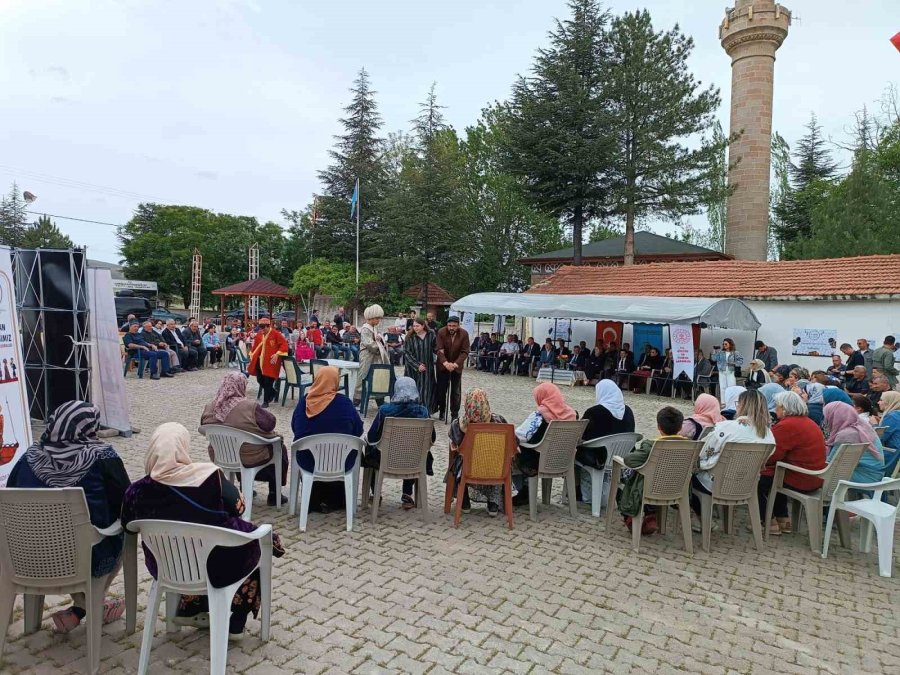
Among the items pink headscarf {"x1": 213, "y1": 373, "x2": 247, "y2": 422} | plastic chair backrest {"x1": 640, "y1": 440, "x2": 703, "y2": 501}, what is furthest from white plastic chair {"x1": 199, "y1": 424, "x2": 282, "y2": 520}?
plastic chair backrest {"x1": 640, "y1": 440, "x2": 703, "y2": 501}

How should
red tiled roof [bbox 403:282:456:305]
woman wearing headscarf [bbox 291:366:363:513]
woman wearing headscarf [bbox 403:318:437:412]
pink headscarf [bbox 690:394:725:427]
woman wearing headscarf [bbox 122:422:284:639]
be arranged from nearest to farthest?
woman wearing headscarf [bbox 122:422:284:639], woman wearing headscarf [bbox 291:366:363:513], pink headscarf [bbox 690:394:725:427], woman wearing headscarf [bbox 403:318:437:412], red tiled roof [bbox 403:282:456:305]

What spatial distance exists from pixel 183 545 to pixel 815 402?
20.4 feet

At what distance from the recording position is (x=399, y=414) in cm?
525

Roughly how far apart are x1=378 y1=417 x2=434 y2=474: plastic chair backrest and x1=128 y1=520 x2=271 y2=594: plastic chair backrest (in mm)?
2161

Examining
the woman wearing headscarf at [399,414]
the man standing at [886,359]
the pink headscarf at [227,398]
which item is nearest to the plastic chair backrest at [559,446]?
the woman wearing headscarf at [399,414]

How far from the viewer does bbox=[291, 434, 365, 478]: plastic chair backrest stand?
4.68 m

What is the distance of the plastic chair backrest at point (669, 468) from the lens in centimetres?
456

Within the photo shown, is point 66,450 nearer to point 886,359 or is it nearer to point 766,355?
point 886,359

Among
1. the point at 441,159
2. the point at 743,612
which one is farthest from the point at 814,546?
the point at 441,159

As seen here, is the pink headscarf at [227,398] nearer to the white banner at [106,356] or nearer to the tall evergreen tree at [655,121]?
the white banner at [106,356]

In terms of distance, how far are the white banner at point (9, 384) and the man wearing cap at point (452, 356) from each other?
5.28 metres

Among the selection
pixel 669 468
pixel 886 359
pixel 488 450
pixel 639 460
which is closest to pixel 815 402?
pixel 669 468

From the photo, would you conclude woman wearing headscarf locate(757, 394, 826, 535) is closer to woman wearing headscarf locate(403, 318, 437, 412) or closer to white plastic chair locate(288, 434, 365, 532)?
white plastic chair locate(288, 434, 365, 532)

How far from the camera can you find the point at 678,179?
2470 centimetres
